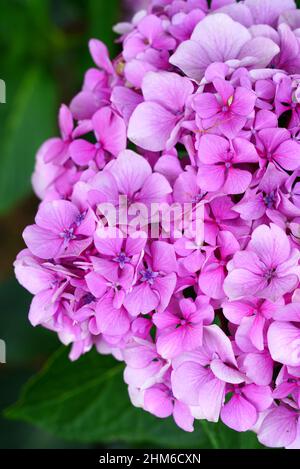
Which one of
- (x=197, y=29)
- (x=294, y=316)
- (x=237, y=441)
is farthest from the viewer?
(x=237, y=441)

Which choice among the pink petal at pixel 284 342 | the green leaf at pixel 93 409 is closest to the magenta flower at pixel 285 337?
the pink petal at pixel 284 342

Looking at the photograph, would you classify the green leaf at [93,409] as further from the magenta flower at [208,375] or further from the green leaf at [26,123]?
the green leaf at [26,123]

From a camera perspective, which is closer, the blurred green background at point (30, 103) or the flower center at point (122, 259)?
the flower center at point (122, 259)

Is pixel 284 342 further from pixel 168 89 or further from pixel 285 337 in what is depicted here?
pixel 168 89

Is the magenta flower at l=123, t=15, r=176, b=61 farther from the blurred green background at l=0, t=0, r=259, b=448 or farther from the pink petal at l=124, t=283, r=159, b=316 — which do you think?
the blurred green background at l=0, t=0, r=259, b=448

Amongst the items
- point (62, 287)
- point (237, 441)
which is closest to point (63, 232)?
point (62, 287)

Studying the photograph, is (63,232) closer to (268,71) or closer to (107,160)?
(107,160)

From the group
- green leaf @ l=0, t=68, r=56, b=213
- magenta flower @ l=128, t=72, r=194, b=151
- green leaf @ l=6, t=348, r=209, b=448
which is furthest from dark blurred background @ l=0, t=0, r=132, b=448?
magenta flower @ l=128, t=72, r=194, b=151
